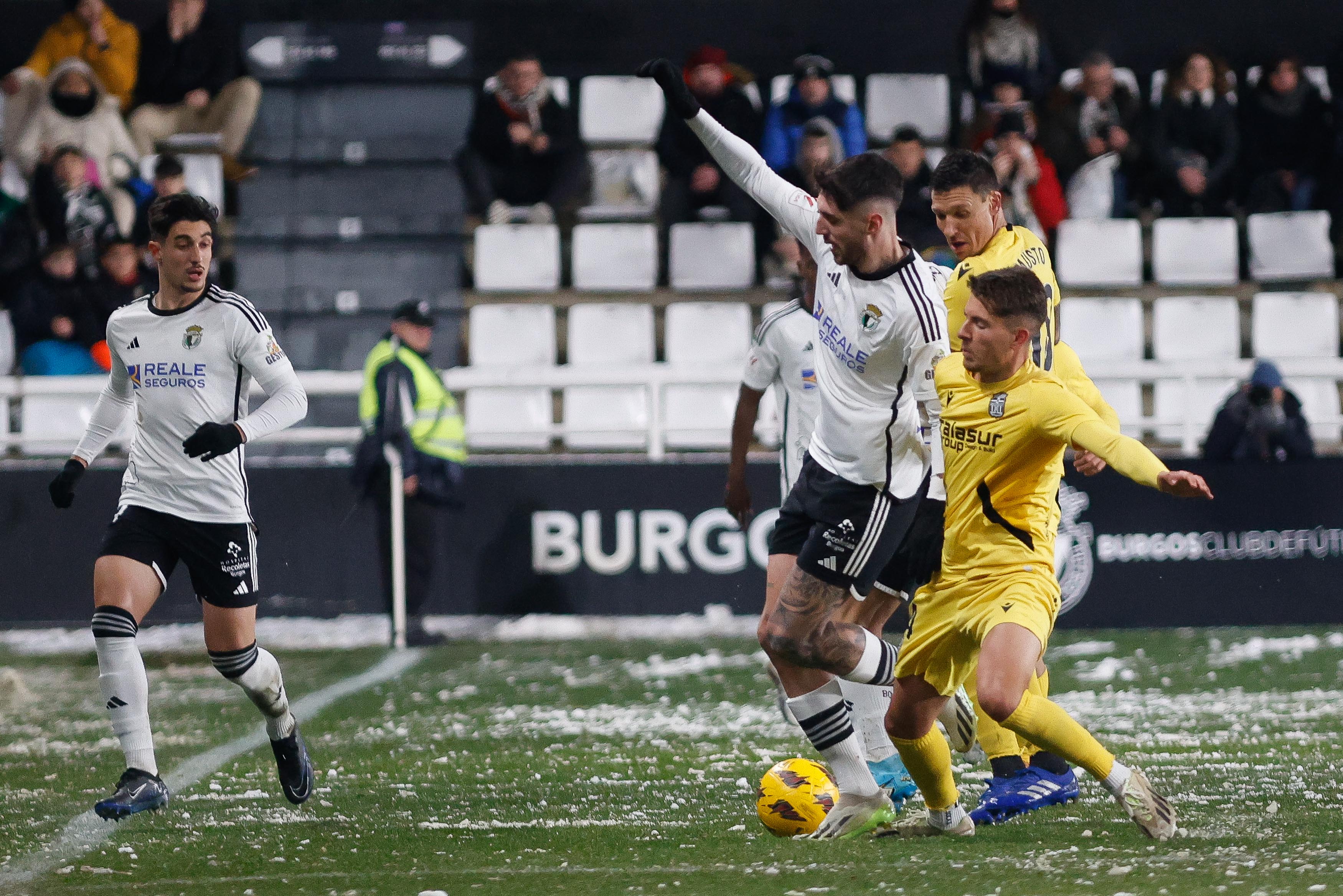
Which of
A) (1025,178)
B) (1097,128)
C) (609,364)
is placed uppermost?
(1097,128)

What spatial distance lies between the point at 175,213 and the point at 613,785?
241cm

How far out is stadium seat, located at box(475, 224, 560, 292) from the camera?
529 inches

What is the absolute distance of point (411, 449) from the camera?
1046 centimetres

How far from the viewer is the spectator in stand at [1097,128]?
44.0 ft

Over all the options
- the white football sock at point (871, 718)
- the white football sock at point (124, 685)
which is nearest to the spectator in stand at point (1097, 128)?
the white football sock at point (871, 718)

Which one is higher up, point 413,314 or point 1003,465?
point 413,314

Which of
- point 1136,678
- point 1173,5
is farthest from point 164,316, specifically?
point 1173,5

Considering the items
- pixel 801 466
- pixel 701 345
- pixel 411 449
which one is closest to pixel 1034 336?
pixel 801 466

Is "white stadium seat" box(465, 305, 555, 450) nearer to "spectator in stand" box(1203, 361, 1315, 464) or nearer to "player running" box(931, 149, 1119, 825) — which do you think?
"spectator in stand" box(1203, 361, 1315, 464)

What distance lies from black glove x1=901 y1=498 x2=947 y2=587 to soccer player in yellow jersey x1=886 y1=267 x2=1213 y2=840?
67 mm

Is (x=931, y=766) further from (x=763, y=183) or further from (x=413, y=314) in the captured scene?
(x=413, y=314)

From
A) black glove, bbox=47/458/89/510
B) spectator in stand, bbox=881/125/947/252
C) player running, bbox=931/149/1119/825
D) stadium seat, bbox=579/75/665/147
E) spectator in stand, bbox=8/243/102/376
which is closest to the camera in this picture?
player running, bbox=931/149/1119/825

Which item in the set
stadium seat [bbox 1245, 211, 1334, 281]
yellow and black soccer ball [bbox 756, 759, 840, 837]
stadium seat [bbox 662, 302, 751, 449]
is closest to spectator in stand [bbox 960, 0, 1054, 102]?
stadium seat [bbox 1245, 211, 1334, 281]

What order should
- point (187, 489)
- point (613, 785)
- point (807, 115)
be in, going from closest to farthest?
1. point (187, 489)
2. point (613, 785)
3. point (807, 115)
